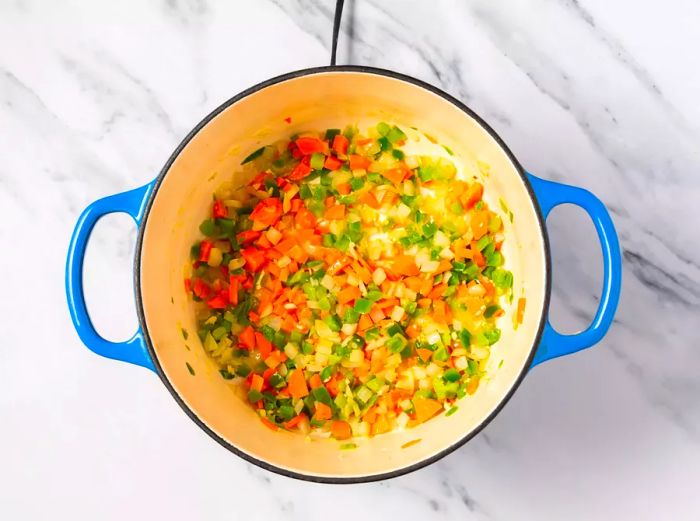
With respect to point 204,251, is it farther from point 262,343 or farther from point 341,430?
point 341,430

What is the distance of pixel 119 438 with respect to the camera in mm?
1293

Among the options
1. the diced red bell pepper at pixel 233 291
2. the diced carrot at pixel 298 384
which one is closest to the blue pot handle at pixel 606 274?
the diced carrot at pixel 298 384

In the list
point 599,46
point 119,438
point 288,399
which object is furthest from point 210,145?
point 599,46

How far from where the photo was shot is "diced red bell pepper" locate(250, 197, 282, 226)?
1229 mm

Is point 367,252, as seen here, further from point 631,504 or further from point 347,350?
point 631,504

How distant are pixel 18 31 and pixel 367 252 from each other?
2.28ft

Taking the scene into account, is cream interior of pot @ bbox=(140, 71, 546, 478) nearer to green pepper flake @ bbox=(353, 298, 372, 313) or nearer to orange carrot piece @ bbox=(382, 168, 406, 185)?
orange carrot piece @ bbox=(382, 168, 406, 185)

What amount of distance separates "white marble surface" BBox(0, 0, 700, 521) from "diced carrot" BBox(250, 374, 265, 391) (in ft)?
0.46

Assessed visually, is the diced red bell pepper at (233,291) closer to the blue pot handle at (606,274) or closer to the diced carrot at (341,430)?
the diced carrot at (341,430)

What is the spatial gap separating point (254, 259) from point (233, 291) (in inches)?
2.4

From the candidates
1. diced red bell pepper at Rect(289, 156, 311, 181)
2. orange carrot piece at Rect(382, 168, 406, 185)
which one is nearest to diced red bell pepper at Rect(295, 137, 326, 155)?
diced red bell pepper at Rect(289, 156, 311, 181)

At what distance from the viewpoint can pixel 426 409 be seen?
1195 mm

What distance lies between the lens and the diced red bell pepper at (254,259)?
4.01 ft


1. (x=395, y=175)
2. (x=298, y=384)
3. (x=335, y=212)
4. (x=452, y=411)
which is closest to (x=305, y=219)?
(x=335, y=212)
